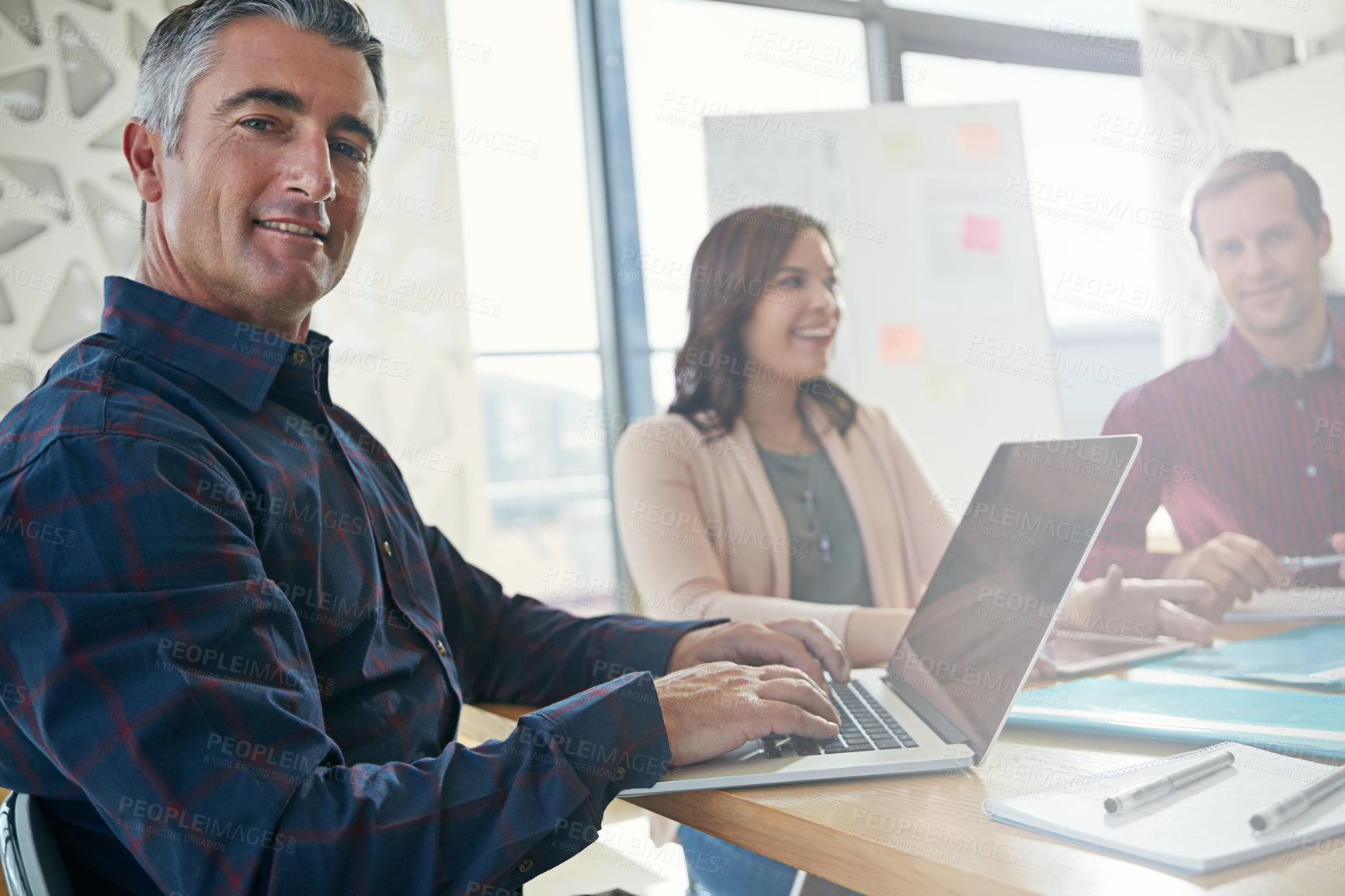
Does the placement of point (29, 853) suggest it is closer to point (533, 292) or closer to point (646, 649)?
point (646, 649)

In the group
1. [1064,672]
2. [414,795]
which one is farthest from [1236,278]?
[414,795]

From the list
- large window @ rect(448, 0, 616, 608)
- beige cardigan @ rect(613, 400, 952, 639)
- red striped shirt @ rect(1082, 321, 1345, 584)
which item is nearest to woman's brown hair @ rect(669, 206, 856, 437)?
beige cardigan @ rect(613, 400, 952, 639)

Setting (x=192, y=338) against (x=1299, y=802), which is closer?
(x=1299, y=802)

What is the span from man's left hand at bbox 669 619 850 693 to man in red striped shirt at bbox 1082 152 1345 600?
3.29 ft

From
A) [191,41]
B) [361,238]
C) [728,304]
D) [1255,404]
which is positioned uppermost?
[361,238]

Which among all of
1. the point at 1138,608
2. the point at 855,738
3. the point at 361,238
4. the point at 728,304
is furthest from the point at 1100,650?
the point at 361,238

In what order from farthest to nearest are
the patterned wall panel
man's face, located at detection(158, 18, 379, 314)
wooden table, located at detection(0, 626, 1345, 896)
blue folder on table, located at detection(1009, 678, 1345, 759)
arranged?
the patterned wall panel, man's face, located at detection(158, 18, 379, 314), blue folder on table, located at detection(1009, 678, 1345, 759), wooden table, located at detection(0, 626, 1345, 896)

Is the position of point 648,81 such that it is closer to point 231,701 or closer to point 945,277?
point 945,277

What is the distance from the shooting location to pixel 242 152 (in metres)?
0.96

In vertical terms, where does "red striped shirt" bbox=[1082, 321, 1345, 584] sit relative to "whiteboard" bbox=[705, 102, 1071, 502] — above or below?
below

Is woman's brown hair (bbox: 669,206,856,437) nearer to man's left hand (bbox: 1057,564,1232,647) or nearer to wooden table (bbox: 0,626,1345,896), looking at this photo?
man's left hand (bbox: 1057,564,1232,647)

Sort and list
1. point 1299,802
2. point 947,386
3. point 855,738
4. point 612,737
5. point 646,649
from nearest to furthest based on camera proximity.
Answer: point 1299,802 < point 612,737 < point 855,738 < point 646,649 < point 947,386

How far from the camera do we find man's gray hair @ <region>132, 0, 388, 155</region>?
38.4 inches

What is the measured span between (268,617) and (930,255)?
2.77m
